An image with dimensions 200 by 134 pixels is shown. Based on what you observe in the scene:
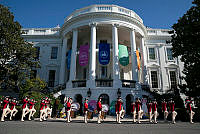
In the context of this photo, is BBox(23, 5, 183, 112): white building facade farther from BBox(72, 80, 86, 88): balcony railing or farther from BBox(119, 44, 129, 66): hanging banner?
BBox(119, 44, 129, 66): hanging banner

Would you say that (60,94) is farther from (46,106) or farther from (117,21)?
(117,21)

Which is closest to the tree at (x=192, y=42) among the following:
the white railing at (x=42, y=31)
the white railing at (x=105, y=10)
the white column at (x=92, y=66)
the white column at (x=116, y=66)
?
the white column at (x=116, y=66)

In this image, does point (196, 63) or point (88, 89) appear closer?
point (196, 63)

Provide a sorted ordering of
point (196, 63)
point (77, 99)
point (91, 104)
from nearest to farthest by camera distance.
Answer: point (196, 63) → point (91, 104) → point (77, 99)

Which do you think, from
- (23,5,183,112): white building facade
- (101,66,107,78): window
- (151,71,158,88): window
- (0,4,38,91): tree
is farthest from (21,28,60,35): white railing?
(151,71,158,88): window

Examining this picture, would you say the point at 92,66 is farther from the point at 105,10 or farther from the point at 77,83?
the point at 105,10

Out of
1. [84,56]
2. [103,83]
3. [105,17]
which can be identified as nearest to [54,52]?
[84,56]

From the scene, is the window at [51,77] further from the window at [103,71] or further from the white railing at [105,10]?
the white railing at [105,10]

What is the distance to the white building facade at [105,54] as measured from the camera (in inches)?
660

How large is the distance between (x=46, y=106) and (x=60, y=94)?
6878 millimetres

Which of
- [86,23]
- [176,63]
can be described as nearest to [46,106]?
[86,23]

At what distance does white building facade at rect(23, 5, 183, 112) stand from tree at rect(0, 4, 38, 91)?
2.13m

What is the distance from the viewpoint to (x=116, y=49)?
58.3ft

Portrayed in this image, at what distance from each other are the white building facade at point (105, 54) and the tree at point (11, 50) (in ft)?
6.99
